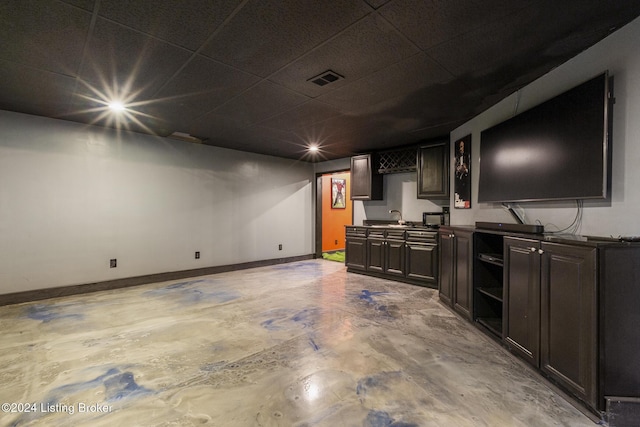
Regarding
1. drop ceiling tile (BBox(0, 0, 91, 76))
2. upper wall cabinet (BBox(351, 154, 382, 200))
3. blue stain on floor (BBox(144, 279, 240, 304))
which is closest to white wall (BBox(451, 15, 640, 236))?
upper wall cabinet (BBox(351, 154, 382, 200))

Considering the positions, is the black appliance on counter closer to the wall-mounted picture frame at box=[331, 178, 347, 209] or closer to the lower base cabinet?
the lower base cabinet

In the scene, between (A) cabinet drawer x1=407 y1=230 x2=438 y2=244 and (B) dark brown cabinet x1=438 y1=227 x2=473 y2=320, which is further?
(A) cabinet drawer x1=407 y1=230 x2=438 y2=244

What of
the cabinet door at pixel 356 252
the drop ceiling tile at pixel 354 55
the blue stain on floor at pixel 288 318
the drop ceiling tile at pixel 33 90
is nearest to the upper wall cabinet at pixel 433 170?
the cabinet door at pixel 356 252

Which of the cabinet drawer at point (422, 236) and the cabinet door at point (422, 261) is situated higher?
the cabinet drawer at point (422, 236)

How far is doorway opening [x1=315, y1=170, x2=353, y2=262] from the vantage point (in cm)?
711

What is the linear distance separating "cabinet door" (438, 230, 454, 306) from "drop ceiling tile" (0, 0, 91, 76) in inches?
152

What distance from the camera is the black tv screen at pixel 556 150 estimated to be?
1.92m

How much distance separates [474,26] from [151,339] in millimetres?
3664

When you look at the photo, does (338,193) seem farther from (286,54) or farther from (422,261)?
(286,54)

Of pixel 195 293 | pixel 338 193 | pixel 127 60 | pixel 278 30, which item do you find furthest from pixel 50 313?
pixel 338 193

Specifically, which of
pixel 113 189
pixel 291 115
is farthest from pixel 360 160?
pixel 113 189

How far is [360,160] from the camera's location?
18.7 feet

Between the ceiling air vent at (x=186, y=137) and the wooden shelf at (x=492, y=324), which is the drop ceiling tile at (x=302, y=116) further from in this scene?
the wooden shelf at (x=492, y=324)

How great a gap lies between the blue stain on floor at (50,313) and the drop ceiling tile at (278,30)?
327 centimetres
